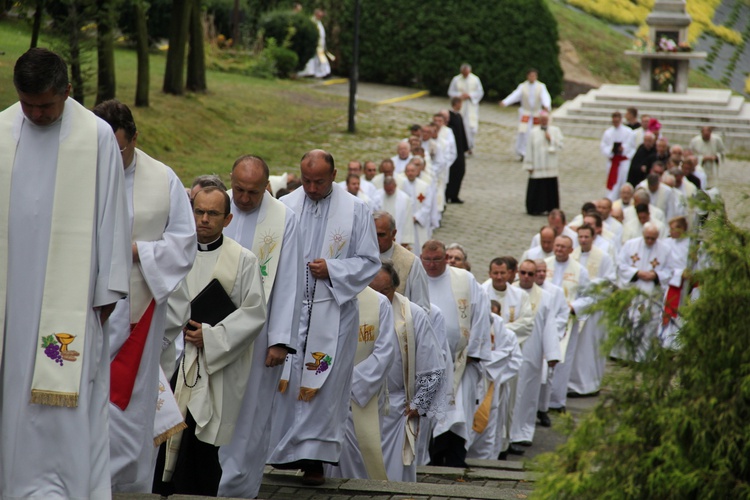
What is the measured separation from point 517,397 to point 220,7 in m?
24.3

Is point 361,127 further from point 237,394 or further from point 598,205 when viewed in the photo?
point 237,394

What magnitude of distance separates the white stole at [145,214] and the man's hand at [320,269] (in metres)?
1.48

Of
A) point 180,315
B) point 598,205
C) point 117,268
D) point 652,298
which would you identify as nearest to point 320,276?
point 180,315

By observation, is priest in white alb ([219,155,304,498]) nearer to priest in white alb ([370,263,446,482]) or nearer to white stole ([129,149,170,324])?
white stole ([129,149,170,324])

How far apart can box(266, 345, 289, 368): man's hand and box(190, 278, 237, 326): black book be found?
322 millimetres

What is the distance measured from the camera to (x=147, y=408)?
5641 mm

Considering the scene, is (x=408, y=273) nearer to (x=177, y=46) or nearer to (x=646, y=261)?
(x=646, y=261)

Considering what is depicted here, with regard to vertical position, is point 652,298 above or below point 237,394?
above

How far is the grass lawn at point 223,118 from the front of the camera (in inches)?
789

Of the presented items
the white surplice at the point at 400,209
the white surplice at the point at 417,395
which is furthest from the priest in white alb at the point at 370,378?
the white surplice at the point at 400,209

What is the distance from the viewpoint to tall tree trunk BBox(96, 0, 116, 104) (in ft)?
61.1

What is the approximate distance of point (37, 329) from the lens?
4.90 meters

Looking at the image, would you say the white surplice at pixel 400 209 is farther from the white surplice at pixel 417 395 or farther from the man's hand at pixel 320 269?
the man's hand at pixel 320 269

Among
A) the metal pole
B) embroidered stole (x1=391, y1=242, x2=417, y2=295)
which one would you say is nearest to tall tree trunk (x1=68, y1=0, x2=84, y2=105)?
the metal pole
